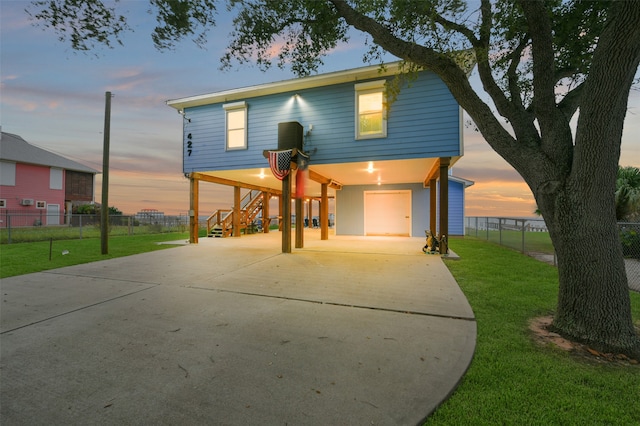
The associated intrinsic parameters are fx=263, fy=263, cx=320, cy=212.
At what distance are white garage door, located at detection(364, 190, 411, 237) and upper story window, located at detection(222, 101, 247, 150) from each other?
707 cm

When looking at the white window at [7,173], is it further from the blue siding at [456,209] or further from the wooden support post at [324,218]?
the blue siding at [456,209]

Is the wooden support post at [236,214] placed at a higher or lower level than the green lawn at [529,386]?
higher

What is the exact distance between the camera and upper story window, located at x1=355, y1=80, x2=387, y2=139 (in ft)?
28.0

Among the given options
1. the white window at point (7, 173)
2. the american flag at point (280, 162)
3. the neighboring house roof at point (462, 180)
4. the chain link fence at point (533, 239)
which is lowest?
the chain link fence at point (533, 239)

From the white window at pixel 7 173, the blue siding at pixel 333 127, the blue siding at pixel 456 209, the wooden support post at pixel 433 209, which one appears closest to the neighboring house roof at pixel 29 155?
the white window at pixel 7 173

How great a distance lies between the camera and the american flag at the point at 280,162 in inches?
323

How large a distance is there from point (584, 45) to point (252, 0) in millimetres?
5328

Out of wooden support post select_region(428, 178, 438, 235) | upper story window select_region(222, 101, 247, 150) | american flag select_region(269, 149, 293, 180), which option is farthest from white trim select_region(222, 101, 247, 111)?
wooden support post select_region(428, 178, 438, 235)

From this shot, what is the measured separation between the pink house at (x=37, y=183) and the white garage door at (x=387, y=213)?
65.8 ft

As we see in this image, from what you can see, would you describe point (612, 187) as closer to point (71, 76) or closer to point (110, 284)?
point (110, 284)

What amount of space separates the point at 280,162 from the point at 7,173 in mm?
24110

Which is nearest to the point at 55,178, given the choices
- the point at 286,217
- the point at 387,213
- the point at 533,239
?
the point at 286,217

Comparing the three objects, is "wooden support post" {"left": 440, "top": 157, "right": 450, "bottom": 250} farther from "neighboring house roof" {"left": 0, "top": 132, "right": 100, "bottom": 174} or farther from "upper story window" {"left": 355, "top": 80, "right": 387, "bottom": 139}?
"neighboring house roof" {"left": 0, "top": 132, "right": 100, "bottom": 174}

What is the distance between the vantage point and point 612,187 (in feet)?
9.04
